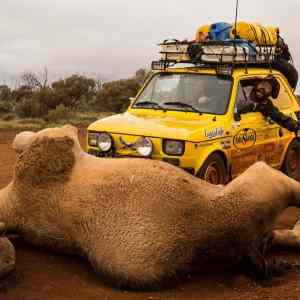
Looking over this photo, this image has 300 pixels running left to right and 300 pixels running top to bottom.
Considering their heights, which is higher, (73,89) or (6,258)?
(6,258)

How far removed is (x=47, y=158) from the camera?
530 cm

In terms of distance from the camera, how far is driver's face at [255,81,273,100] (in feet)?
30.1

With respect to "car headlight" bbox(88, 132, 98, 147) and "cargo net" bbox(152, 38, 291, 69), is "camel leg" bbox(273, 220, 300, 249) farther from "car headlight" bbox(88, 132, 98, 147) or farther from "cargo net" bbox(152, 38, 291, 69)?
"cargo net" bbox(152, 38, 291, 69)

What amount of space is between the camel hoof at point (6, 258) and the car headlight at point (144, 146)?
3.00 meters

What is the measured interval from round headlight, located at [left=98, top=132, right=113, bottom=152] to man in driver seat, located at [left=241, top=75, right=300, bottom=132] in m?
2.22

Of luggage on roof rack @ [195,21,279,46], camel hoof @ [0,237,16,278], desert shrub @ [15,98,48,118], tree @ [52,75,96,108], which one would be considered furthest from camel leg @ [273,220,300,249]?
tree @ [52,75,96,108]

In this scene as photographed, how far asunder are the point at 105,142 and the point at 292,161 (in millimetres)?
3469

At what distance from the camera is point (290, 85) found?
1080cm

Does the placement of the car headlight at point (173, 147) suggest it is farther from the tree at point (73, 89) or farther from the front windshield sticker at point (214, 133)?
the tree at point (73, 89)

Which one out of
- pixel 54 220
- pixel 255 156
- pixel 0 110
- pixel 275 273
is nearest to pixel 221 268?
pixel 275 273

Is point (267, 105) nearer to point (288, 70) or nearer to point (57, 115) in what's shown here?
point (288, 70)

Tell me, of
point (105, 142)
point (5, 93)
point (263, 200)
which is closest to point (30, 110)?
point (5, 93)

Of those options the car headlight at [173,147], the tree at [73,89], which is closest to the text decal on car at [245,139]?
the car headlight at [173,147]

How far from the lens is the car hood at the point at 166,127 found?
761 cm
